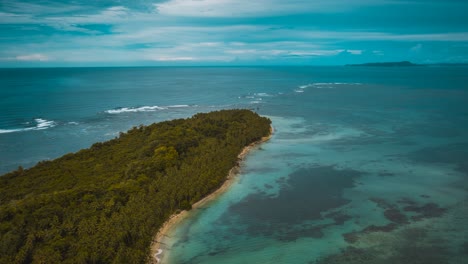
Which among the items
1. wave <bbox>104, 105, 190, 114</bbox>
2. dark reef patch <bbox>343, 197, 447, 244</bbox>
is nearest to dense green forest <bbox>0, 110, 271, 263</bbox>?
dark reef patch <bbox>343, 197, 447, 244</bbox>

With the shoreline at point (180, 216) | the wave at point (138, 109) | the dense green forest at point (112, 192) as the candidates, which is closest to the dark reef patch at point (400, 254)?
the shoreline at point (180, 216)

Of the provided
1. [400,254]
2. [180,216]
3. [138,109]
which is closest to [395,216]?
[400,254]

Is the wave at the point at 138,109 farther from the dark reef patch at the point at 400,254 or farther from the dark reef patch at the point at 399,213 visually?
the dark reef patch at the point at 400,254

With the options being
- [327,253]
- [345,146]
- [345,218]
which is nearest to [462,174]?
[345,146]

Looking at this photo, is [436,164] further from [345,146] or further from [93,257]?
[93,257]

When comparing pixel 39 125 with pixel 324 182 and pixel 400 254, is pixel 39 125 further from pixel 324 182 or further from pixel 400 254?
pixel 400 254

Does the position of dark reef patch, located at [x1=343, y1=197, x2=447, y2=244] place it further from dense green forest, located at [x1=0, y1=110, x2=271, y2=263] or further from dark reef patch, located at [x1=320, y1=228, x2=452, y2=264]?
dense green forest, located at [x1=0, y1=110, x2=271, y2=263]
